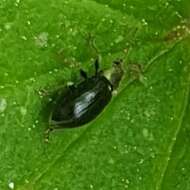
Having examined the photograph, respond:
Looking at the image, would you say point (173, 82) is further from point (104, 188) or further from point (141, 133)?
point (104, 188)

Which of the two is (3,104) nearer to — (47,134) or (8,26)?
(47,134)

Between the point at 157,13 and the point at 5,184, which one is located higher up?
the point at 157,13

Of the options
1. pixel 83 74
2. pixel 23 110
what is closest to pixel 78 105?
pixel 83 74

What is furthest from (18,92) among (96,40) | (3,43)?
(96,40)

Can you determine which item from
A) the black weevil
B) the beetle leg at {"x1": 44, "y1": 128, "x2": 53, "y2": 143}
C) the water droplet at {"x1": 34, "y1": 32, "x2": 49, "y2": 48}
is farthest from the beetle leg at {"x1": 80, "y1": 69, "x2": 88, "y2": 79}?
the beetle leg at {"x1": 44, "y1": 128, "x2": 53, "y2": 143}

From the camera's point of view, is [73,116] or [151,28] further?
[151,28]

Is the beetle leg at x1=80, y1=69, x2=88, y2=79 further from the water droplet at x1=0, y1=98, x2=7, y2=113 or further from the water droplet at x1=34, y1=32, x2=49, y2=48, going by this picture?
the water droplet at x1=0, y1=98, x2=7, y2=113

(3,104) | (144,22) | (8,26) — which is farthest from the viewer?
(144,22)
